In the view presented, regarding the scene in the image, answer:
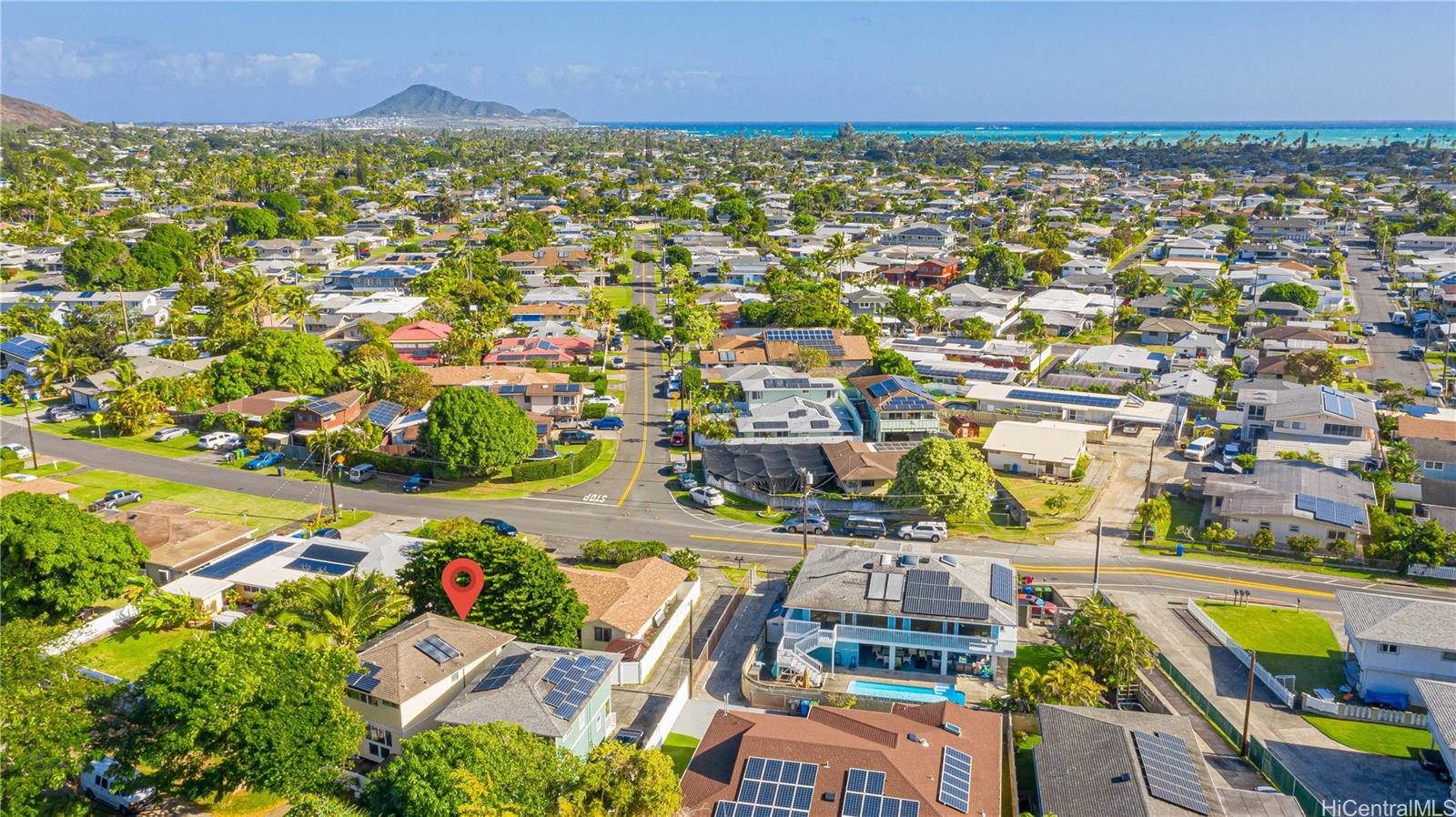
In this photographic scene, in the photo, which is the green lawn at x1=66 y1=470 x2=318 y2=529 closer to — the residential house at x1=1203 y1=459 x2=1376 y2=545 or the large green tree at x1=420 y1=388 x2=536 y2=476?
the large green tree at x1=420 y1=388 x2=536 y2=476

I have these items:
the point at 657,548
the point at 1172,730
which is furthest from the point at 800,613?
the point at 1172,730

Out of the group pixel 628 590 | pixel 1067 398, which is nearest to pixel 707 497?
pixel 628 590

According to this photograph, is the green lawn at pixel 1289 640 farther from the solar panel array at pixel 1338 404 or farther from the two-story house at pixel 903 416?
the solar panel array at pixel 1338 404

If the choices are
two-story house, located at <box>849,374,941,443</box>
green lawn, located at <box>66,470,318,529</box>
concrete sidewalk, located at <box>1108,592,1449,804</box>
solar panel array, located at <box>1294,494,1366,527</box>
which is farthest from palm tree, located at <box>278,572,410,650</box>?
solar panel array, located at <box>1294,494,1366,527</box>

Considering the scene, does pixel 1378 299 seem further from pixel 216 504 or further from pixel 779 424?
pixel 216 504

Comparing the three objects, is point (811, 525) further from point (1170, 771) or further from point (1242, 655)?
point (1170, 771)

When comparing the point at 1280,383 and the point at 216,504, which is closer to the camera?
the point at 216,504
